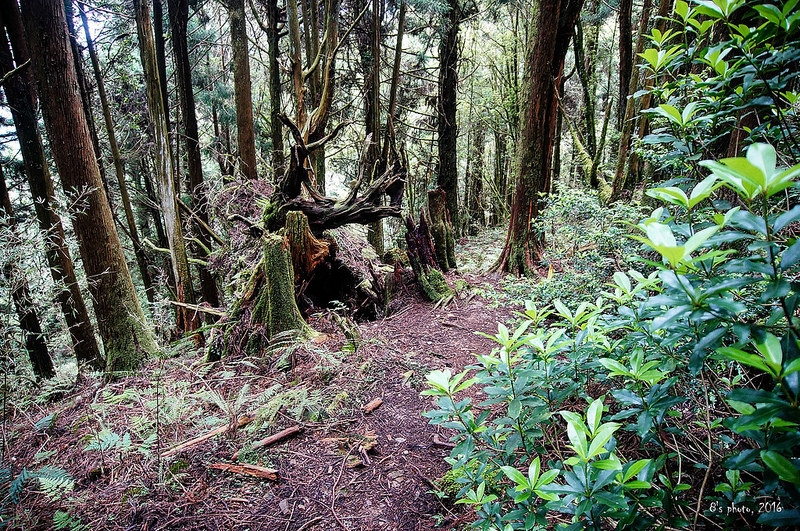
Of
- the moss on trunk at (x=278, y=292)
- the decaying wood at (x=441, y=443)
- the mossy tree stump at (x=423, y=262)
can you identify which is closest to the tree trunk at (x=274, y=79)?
the mossy tree stump at (x=423, y=262)

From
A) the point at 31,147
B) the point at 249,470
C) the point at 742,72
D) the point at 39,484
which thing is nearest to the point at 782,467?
the point at 742,72

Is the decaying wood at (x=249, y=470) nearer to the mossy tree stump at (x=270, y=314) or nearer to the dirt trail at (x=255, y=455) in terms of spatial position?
the dirt trail at (x=255, y=455)

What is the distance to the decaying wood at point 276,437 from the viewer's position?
116 inches

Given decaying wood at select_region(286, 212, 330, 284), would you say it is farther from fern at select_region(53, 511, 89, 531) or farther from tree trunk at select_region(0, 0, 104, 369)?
tree trunk at select_region(0, 0, 104, 369)

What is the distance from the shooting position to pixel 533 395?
1.89 m

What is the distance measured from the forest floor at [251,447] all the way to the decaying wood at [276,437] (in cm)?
→ 3

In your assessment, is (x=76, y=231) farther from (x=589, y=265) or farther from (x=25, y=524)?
(x=589, y=265)

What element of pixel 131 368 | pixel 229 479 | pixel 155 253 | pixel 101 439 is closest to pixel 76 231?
pixel 131 368

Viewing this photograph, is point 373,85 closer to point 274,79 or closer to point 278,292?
point 274,79

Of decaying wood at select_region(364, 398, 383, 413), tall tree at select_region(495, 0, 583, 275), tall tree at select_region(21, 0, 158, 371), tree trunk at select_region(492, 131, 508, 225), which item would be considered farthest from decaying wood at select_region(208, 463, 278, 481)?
tree trunk at select_region(492, 131, 508, 225)

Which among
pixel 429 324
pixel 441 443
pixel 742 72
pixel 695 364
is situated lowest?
pixel 441 443

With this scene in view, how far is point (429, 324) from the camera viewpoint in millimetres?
5605

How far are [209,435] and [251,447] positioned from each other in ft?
1.30

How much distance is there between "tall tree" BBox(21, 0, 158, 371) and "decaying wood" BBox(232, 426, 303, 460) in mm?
2620
